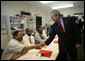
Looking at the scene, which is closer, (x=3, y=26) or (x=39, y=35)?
(x=39, y=35)

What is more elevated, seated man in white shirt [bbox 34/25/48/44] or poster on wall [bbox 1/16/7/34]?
poster on wall [bbox 1/16/7/34]

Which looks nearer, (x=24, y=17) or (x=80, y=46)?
(x=80, y=46)

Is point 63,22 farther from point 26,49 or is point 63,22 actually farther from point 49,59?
point 26,49

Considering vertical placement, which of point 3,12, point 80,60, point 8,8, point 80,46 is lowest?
point 80,60

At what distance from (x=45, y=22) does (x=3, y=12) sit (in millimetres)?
3290

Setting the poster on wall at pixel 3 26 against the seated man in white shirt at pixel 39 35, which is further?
the poster on wall at pixel 3 26

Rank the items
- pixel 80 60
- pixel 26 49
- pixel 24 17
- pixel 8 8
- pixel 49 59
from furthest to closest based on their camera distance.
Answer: pixel 24 17
pixel 8 8
pixel 26 49
pixel 49 59
pixel 80 60

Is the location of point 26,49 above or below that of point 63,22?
below

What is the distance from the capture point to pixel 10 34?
2732mm

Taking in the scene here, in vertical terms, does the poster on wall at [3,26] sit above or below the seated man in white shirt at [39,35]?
above

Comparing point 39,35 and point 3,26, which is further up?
→ point 3,26

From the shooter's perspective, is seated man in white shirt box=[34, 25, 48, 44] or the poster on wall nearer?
seated man in white shirt box=[34, 25, 48, 44]

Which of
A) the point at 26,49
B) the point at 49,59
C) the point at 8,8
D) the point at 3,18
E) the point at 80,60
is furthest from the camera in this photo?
the point at 8,8

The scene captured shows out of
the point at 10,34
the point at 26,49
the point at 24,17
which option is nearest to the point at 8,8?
the point at 24,17
